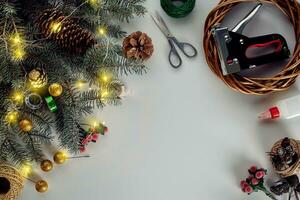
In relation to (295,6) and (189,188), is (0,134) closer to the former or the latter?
(189,188)

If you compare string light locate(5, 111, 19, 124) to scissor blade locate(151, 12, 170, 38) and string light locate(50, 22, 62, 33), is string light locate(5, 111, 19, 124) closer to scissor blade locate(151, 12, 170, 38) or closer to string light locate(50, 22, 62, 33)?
string light locate(50, 22, 62, 33)

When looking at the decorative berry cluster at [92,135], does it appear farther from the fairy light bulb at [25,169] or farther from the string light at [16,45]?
the string light at [16,45]

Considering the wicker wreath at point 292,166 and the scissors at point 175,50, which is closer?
the wicker wreath at point 292,166

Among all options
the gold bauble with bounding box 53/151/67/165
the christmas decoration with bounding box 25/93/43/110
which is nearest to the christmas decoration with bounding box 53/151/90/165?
the gold bauble with bounding box 53/151/67/165

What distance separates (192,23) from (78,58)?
0.28m

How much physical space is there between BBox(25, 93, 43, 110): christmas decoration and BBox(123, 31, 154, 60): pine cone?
0.71ft

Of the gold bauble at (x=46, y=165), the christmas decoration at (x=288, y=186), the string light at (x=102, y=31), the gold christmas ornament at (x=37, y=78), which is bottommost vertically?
the gold bauble at (x=46, y=165)

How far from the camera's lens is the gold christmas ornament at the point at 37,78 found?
3.68ft

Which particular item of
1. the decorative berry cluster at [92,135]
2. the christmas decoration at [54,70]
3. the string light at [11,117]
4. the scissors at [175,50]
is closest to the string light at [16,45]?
the christmas decoration at [54,70]

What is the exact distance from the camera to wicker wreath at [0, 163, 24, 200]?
3.74ft

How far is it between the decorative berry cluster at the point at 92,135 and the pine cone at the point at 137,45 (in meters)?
0.17

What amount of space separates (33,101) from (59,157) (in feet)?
0.45

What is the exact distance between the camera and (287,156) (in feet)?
3.67

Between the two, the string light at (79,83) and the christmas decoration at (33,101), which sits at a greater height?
the string light at (79,83)
